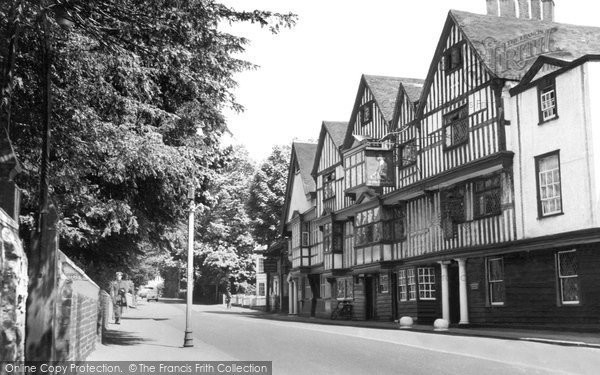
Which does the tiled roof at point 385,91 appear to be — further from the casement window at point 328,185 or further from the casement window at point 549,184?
the casement window at point 549,184

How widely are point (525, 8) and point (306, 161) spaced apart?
62.6 feet

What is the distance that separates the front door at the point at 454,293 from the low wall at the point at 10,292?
24129 millimetres

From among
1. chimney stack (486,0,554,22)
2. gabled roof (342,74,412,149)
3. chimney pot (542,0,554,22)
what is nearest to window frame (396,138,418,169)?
gabled roof (342,74,412,149)

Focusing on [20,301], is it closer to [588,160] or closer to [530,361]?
[530,361]

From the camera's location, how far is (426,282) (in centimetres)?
2927

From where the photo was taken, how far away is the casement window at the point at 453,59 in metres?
26.6

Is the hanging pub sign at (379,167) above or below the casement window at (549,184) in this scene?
above

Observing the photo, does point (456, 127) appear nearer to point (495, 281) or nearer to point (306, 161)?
point (495, 281)

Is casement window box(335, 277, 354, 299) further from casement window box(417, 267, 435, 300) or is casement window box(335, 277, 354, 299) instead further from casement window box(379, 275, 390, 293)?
casement window box(417, 267, 435, 300)

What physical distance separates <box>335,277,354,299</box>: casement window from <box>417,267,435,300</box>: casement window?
26.2ft

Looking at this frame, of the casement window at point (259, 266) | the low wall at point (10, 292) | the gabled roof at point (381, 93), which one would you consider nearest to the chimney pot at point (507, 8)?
the gabled roof at point (381, 93)

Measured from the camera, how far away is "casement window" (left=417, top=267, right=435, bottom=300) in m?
29.0

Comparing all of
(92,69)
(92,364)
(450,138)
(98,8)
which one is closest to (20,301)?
(98,8)

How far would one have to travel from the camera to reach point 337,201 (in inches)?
1507
